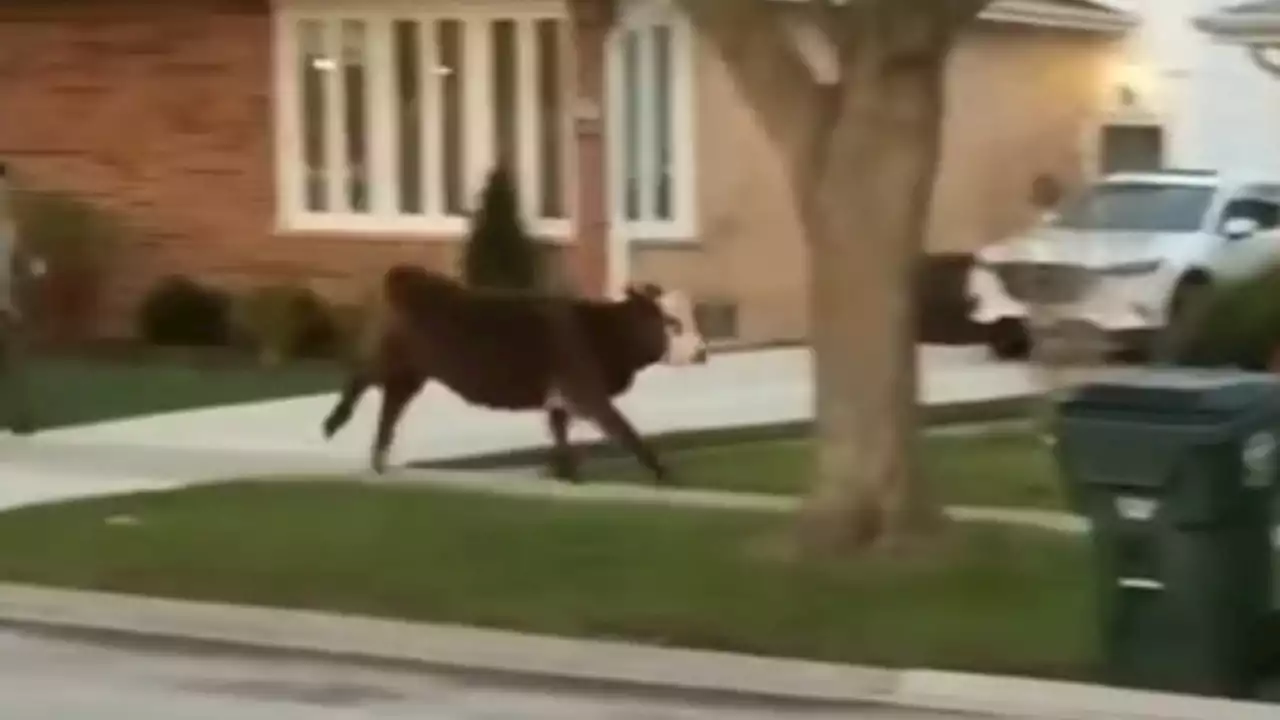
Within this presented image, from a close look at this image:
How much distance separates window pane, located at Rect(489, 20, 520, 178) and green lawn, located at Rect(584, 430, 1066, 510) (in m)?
7.78

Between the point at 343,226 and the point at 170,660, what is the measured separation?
575 inches

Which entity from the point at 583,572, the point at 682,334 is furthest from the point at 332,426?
the point at 682,334

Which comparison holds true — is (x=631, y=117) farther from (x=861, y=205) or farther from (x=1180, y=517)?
(x=1180, y=517)

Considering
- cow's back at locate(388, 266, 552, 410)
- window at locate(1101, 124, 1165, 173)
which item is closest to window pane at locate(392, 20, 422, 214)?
window at locate(1101, 124, 1165, 173)

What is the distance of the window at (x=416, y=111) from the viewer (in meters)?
25.0

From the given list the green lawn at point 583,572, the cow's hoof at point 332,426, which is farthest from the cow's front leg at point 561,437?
the cow's hoof at point 332,426

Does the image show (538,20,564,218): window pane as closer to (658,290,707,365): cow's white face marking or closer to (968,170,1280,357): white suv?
(658,290,707,365): cow's white face marking

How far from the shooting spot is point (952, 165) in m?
27.4

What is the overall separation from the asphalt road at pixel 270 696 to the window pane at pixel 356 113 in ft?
48.2

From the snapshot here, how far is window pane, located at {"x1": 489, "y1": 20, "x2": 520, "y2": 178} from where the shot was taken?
990 inches

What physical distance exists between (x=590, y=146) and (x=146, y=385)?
425 cm

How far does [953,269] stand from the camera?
24.7 meters

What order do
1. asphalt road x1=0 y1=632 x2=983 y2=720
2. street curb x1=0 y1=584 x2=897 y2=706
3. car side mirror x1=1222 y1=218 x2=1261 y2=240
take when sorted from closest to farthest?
asphalt road x1=0 y1=632 x2=983 y2=720 < street curb x1=0 y1=584 x2=897 y2=706 < car side mirror x1=1222 y1=218 x2=1261 y2=240

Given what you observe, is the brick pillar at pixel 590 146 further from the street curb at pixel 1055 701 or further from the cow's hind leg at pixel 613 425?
the street curb at pixel 1055 701
